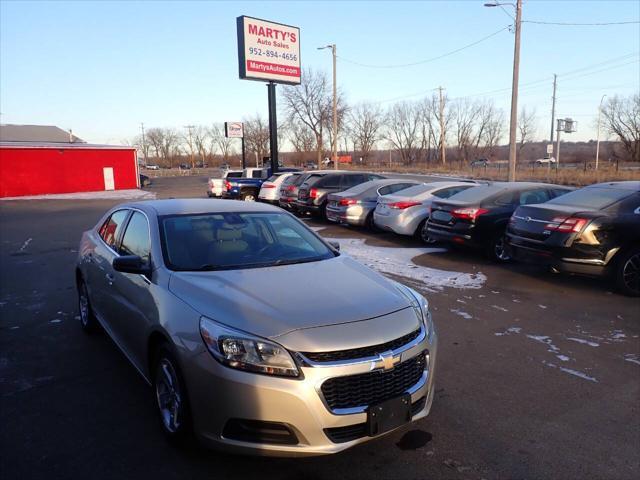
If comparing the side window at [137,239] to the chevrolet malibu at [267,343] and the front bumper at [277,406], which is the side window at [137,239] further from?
the front bumper at [277,406]

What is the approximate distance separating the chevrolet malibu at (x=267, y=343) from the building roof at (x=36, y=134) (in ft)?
253

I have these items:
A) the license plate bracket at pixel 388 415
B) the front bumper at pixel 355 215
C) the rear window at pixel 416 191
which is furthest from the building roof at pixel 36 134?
the license plate bracket at pixel 388 415

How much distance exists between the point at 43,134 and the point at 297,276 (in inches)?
3385

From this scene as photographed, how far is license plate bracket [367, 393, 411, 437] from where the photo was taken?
8.95 ft

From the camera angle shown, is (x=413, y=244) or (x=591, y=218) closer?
(x=591, y=218)

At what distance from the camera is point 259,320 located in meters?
2.84

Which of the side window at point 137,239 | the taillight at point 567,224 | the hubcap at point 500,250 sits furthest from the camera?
the hubcap at point 500,250

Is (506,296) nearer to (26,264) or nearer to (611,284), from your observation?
(611,284)

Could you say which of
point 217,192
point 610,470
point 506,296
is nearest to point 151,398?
point 610,470

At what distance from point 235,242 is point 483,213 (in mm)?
6172

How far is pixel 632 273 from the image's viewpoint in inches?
261

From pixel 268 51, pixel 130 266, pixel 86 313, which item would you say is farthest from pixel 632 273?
pixel 268 51

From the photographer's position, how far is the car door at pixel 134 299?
3500mm

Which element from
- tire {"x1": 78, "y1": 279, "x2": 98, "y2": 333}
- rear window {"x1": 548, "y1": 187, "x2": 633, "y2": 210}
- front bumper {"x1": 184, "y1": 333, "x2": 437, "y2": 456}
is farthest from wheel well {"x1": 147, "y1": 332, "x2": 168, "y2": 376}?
rear window {"x1": 548, "y1": 187, "x2": 633, "y2": 210}
